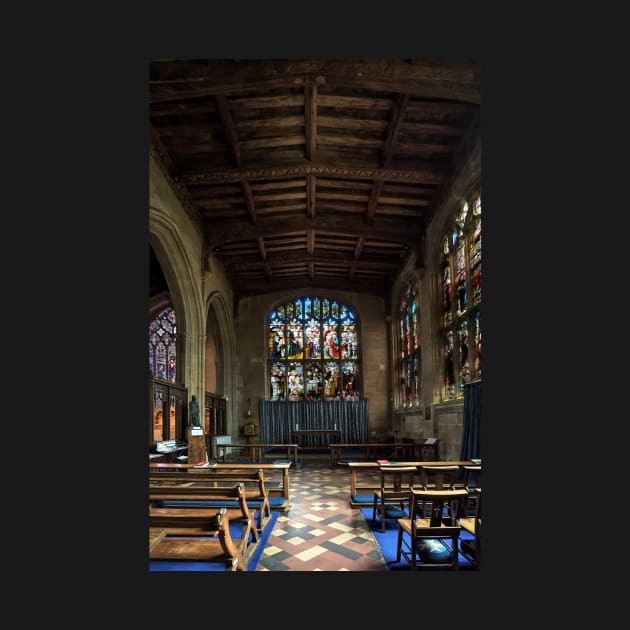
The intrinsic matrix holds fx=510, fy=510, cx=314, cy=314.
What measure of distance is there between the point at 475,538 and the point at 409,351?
421 inches

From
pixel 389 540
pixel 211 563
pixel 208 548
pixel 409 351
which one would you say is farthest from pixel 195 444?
pixel 409 351

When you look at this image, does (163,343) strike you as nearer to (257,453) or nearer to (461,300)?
(257,453)

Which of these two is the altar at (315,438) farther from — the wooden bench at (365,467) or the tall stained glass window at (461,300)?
the wooden bench at (365,467)

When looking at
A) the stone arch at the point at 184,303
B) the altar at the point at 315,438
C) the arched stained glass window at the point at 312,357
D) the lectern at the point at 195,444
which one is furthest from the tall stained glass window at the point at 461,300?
the arched stained glass window at the point at 312,357

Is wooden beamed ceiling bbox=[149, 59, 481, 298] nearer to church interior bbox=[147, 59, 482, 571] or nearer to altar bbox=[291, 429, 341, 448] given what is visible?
church interior bbox=[147, 59, 482, 571]

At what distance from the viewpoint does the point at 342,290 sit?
56.6 ft

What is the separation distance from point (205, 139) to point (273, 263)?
6.84 meters

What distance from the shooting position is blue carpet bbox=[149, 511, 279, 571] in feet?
12.6

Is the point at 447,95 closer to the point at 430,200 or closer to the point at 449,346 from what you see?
the point at 430,200

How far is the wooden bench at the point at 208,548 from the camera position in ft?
10.5

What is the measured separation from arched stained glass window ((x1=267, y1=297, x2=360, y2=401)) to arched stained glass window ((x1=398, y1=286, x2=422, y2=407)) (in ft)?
6.63

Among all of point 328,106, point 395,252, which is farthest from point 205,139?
point 395,252

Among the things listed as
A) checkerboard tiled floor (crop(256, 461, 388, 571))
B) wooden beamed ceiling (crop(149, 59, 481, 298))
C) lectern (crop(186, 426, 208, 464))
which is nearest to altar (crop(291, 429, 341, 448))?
wooden beamed ceiling (crop(149, 59, 481, 298))

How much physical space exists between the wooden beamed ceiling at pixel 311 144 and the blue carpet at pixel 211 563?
5.39m
